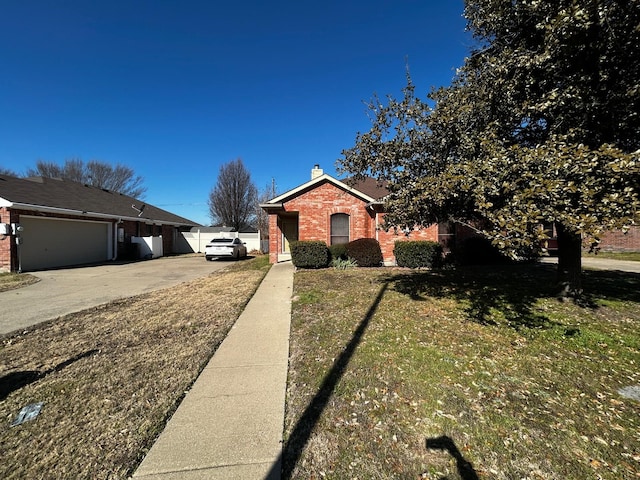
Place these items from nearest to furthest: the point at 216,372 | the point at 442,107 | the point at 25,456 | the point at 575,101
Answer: the point at 25,456
the point at 216,372
the point at 575,101
the point at 442,107

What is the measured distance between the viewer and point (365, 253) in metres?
12.4

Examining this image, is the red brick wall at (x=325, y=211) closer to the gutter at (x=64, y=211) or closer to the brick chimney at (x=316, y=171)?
the brick chimney at (x=316, y=171)

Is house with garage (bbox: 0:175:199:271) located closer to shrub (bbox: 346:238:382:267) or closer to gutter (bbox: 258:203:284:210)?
gutter (bbox: 258:203:284:210)

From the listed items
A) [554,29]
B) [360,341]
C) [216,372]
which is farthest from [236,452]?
[554,29]

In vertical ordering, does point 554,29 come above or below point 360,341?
above

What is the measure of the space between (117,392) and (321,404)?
6.91 ft

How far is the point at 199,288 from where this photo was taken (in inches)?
352

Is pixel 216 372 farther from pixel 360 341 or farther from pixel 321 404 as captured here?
pixel 360 341

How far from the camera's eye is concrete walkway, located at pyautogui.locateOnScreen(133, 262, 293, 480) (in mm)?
2156

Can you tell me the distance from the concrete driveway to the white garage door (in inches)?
57.1

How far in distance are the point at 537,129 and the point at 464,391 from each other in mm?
4774

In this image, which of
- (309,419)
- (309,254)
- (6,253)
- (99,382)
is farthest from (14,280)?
(309,419)

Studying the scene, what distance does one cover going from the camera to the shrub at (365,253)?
12430mm

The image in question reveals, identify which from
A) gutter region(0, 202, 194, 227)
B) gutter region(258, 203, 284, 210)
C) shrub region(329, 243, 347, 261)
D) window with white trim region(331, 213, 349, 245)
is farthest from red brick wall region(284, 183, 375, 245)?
gutter region(0, 202, 194, 227)
